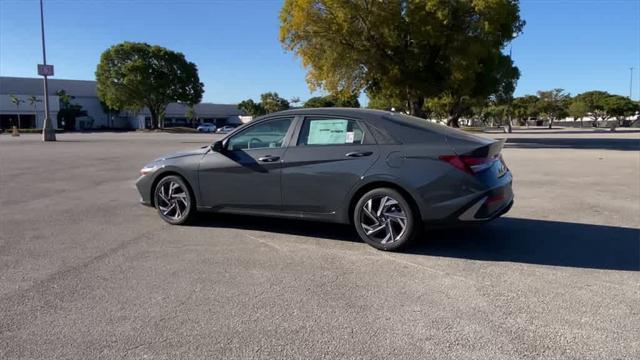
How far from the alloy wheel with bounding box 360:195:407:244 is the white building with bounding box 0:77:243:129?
326 feet

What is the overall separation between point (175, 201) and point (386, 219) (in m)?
3.09

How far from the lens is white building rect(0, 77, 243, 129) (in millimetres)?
93625

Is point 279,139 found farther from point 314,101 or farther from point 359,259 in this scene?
point 314,101

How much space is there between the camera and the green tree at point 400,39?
27.9m

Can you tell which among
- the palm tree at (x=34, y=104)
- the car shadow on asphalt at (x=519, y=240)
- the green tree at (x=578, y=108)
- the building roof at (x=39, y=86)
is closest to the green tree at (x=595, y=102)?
the green tree at (x=578, y=108)

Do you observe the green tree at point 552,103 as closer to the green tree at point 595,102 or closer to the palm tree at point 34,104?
the green tree at point 595,102

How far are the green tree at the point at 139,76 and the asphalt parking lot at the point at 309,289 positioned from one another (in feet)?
232

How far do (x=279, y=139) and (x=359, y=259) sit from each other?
1871 millimetres

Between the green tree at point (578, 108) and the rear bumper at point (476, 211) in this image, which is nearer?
the rear bumper at point (476, 211)

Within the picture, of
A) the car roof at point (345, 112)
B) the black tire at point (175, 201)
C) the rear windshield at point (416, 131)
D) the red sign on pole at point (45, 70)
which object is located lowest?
the black tire at point (175, 201)

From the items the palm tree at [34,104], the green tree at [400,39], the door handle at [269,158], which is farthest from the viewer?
the palm tree at [34,104]

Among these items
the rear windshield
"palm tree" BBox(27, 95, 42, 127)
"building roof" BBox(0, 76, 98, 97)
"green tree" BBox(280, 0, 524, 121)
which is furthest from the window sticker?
"building roof" BBox(0, 76, 98, 97)

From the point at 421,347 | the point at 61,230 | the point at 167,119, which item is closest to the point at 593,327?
the point at 421,347

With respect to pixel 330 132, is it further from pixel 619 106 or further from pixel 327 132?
pixel 619 106
